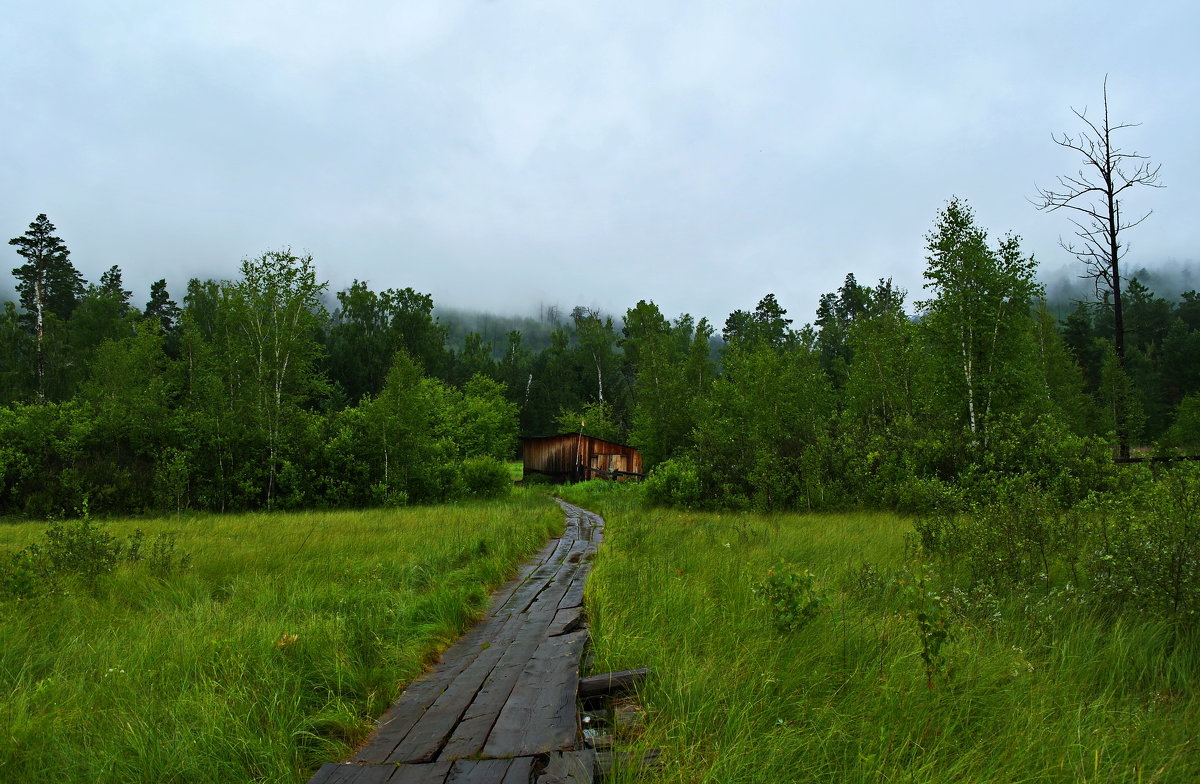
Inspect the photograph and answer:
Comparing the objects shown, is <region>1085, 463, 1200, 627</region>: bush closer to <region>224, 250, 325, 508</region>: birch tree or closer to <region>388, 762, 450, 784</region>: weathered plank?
<region>388, 762, 450, 784</region>: weathered plank

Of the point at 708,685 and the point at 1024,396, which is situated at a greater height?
the point at 1024,396

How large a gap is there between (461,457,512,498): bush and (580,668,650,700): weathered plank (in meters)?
23.4

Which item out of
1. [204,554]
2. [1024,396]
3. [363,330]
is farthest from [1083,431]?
[363,330]

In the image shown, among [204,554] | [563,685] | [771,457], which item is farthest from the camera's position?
[771,457]

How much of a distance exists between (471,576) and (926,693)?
582 centimetres

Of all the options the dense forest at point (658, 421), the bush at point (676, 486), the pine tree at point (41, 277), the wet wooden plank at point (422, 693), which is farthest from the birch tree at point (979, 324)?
the pine tree at point (41, 277)

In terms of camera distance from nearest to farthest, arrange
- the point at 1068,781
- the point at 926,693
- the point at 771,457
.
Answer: the point at 1068,781 → the point at 926,693 → the point at 771,457

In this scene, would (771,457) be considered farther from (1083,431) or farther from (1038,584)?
(1083,431)

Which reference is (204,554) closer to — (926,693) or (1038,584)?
(926,693)

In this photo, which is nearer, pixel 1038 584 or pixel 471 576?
pixel 1038 584

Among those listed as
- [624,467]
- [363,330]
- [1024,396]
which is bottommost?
[624,467]

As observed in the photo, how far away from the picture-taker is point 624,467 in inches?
1631

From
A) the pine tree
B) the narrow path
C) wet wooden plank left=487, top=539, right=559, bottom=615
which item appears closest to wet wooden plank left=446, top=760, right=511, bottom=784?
the narrow path

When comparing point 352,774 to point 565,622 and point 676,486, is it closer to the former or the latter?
point 565,622
